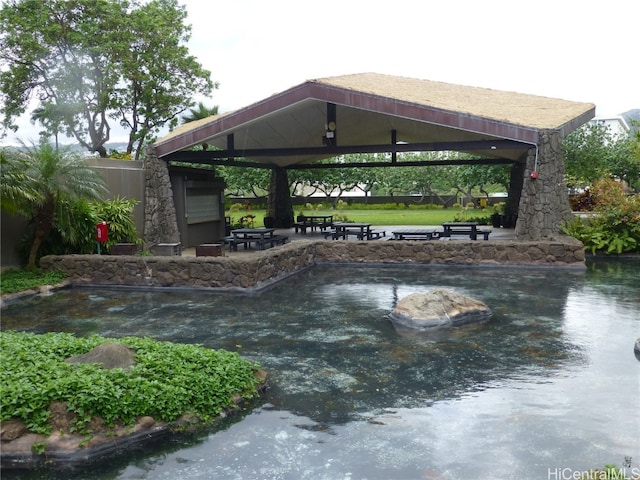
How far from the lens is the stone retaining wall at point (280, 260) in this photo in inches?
445

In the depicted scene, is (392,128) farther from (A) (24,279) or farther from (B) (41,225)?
(A) (24,279)

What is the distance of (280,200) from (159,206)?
947 centimetres

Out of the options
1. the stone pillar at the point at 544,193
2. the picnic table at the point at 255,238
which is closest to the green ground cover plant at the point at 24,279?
the picnic table at the point at 255,238

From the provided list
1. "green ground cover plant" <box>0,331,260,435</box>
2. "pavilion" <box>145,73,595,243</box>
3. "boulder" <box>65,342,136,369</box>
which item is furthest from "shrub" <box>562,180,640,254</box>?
"boulder" <box>65,342,136,369</box>

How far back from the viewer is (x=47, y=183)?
1146cm

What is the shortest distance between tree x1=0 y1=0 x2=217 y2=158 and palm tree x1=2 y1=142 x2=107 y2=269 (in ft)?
53.7

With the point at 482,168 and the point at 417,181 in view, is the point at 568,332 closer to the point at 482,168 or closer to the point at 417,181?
the point at 482,168

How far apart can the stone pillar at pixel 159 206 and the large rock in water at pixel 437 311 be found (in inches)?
372

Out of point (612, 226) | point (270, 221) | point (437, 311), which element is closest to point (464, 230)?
point (612, 226)

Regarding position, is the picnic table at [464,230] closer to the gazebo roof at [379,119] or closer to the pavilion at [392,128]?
the pavilion at [392,128]

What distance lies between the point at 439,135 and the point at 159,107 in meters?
17.1

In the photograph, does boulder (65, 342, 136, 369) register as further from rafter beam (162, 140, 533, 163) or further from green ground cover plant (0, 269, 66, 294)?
rafter beam (162, 140, 533, 163)

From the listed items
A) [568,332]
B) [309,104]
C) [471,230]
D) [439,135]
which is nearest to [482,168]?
[439,135]

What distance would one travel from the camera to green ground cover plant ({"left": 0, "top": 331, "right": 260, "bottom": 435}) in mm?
4539
